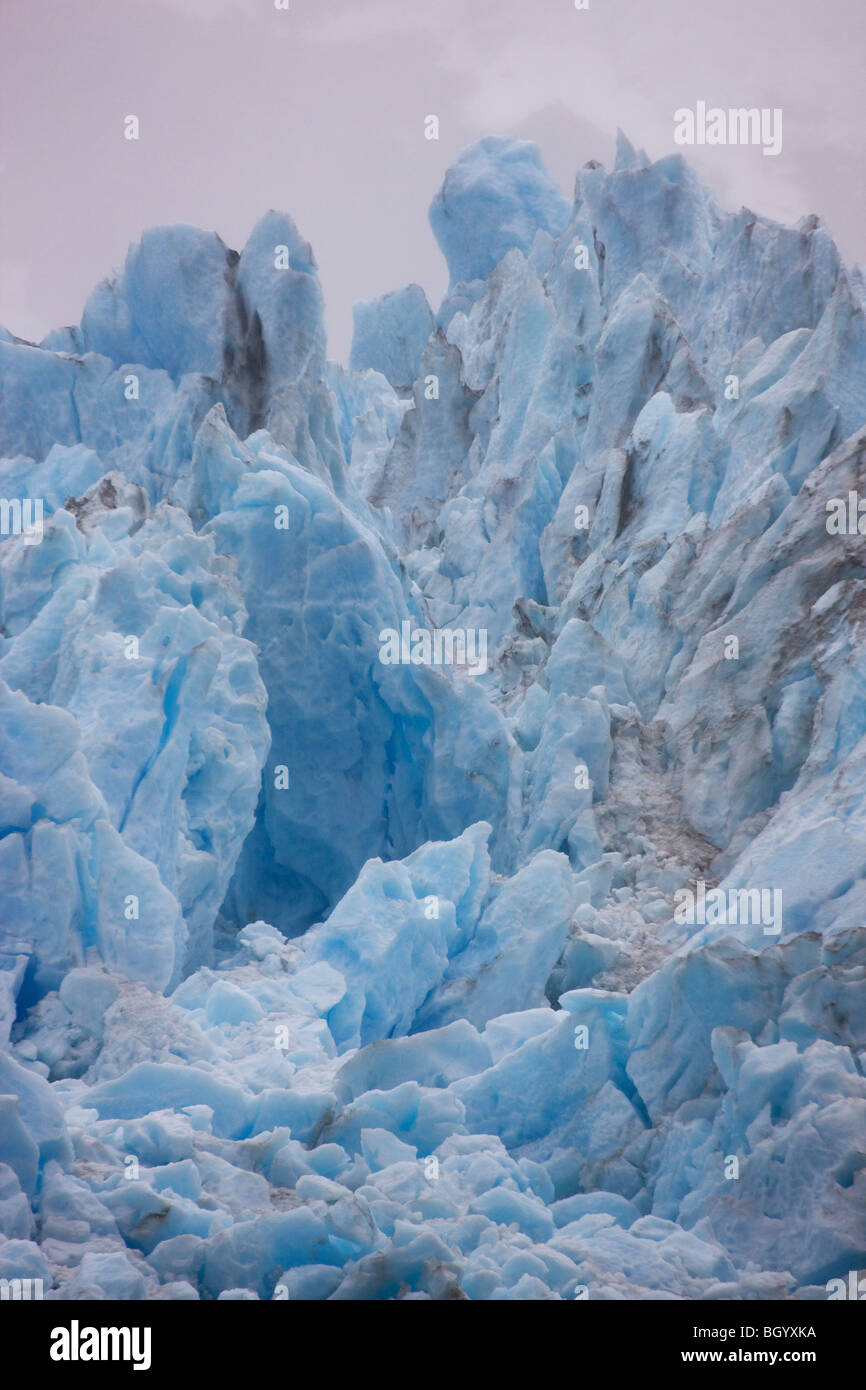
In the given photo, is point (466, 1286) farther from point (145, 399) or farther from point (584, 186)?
point (584, 186)

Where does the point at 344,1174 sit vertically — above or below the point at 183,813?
below

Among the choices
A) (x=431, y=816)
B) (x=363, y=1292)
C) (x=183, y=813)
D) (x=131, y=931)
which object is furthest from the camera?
(x=431, y=816)

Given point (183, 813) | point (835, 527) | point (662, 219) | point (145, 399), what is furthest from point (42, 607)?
point (662, 219)

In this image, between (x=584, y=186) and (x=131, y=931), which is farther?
(x=584, y=186)

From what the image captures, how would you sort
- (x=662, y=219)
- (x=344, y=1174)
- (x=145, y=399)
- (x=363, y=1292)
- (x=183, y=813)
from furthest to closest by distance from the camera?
1. (x=662, y=219)
2. (x=145, y=399)
3. (x=183, y=813)
4. (x=344, y=1174)
5. (x=363, y=1292)

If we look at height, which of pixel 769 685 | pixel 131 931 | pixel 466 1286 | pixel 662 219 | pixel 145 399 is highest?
pixel 662 219

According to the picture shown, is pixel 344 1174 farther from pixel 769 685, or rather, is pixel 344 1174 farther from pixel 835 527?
pixel 835 527

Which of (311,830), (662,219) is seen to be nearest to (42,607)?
(311,830)
